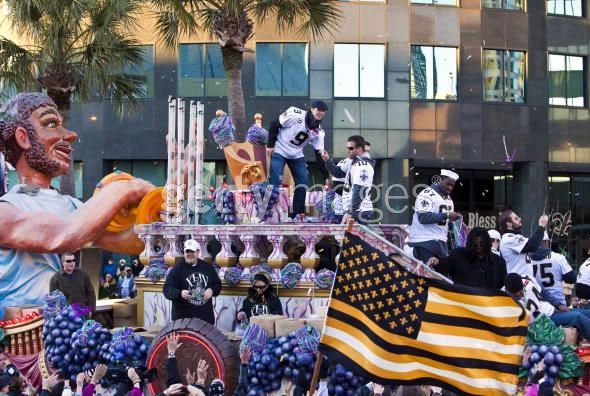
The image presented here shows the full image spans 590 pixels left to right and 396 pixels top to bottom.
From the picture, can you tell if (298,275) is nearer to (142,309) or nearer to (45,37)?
(142,309)

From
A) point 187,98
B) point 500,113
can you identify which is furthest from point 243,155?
point 500,113

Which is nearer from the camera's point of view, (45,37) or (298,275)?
(298,275)

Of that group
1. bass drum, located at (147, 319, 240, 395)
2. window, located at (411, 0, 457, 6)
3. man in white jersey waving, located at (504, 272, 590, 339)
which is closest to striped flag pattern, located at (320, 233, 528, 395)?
man in white jersey waving, located at (504, 272, 590, 339)

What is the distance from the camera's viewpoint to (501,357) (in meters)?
6.61

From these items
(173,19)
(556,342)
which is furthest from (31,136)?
(173,19)

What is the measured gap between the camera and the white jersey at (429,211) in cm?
1057

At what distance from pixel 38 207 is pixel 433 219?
15.9 ft

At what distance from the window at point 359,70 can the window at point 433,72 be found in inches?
43.0

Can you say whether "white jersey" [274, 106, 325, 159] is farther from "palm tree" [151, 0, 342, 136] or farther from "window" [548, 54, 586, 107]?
"window" [548, 54, 586, 107]

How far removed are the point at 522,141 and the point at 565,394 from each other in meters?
24.2

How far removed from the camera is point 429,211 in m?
10.5

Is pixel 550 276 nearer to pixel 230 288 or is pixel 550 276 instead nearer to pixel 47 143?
pixel 230 288

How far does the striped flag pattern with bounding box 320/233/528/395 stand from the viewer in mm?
6625

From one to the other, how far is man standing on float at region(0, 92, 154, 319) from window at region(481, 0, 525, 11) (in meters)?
22.1
